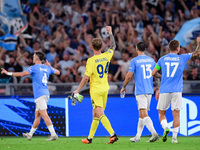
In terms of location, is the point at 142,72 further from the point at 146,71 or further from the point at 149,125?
the point at 149,125

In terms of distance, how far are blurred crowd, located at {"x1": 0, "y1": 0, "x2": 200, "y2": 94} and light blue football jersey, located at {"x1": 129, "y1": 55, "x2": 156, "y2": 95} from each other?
4.53m

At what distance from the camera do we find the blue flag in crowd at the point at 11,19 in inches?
754

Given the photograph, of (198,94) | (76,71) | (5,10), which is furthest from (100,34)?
(198,94)

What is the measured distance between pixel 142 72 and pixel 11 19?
10.1m

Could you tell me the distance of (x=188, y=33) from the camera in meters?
17.1

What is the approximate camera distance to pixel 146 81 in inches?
424

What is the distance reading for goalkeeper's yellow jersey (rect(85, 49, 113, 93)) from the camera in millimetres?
10148

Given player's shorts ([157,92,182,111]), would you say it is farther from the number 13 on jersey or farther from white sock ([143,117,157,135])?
the number 13 on jersey

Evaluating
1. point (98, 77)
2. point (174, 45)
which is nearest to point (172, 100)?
point (174, 45)

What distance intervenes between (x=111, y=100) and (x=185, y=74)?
2.65m

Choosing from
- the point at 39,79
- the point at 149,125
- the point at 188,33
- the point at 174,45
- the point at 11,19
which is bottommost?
the point at 149,125

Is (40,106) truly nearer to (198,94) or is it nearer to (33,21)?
(198,94)

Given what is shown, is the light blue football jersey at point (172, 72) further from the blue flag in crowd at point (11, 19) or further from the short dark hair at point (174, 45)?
the blue flag in crowd at point (11, 19)

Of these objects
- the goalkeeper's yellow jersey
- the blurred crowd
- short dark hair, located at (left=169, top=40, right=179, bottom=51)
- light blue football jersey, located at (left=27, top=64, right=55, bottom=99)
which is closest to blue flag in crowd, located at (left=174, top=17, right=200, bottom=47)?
the blurred crowd
